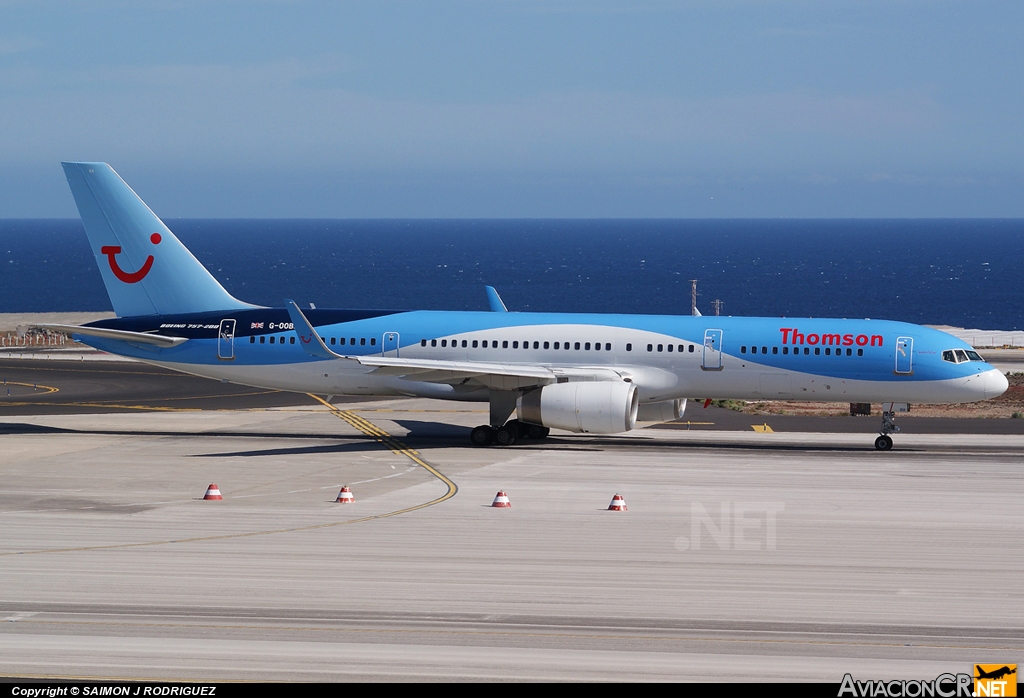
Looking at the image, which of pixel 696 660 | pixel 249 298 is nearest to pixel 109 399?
pixel 696 660

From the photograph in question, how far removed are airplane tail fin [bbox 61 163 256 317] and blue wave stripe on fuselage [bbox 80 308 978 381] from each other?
29.4 inches

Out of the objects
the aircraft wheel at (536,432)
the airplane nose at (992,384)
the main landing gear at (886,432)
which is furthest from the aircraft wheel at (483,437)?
the airplane nose at (992,384)

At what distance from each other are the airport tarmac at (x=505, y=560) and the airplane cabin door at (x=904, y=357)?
275cm

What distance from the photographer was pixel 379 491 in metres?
29.9

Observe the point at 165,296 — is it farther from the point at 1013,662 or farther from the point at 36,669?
the point at 1013,662

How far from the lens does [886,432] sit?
39.1 m

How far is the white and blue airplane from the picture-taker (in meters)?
37.7

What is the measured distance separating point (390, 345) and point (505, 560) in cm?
1877

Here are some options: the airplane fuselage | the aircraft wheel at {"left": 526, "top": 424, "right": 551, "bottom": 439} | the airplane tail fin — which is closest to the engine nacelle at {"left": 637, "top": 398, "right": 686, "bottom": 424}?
the airplane fuselage

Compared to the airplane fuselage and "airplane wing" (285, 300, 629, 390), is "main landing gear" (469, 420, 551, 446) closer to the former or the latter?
the airplane fuselage

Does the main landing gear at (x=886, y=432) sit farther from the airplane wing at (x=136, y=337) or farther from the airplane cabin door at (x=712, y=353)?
the airplane wing at (x=136, y=337)

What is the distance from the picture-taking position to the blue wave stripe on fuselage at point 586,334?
37.9 meters

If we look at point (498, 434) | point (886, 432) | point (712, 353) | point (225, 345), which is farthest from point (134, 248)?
point (886, 432)

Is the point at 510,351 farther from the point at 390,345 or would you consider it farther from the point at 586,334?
the point at 390,345
